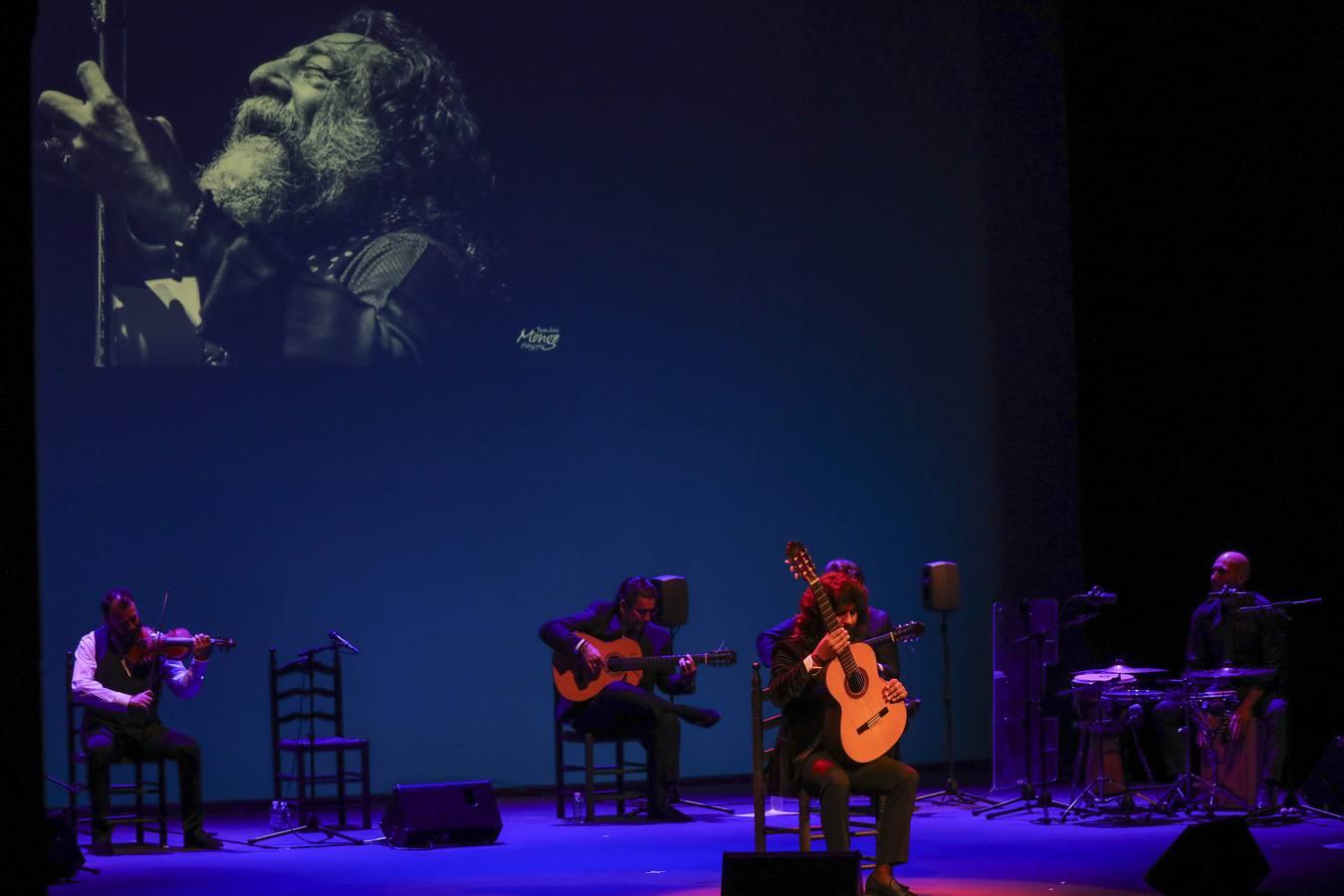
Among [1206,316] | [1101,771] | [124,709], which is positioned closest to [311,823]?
[124,709]

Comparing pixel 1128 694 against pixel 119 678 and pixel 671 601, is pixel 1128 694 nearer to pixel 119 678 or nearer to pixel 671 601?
pixel 671 601

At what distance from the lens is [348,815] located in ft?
30.8

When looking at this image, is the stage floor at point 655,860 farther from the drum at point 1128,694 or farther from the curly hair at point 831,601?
the curly hair at point 831,601

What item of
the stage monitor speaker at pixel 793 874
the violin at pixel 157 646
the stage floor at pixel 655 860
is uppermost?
the violin at pixel 157 646

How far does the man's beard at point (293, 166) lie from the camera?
31.9 feet

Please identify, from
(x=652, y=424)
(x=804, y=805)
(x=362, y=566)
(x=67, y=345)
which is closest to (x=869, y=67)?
(x=652, y=424)

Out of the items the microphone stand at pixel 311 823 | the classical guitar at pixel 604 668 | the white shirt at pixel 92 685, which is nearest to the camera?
the white shirt at pixel 92 685

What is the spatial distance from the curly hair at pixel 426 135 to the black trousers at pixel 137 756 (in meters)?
3.24

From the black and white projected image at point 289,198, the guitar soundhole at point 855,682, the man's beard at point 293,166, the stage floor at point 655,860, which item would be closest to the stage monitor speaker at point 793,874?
the guitar soundhole at point 855,682

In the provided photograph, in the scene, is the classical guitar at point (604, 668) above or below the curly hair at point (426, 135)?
below

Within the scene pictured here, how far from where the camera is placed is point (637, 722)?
8984 millimetres

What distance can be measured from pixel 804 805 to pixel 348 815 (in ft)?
12.6

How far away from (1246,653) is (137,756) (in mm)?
5338

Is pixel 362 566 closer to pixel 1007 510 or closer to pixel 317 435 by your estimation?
pixel 317 435
